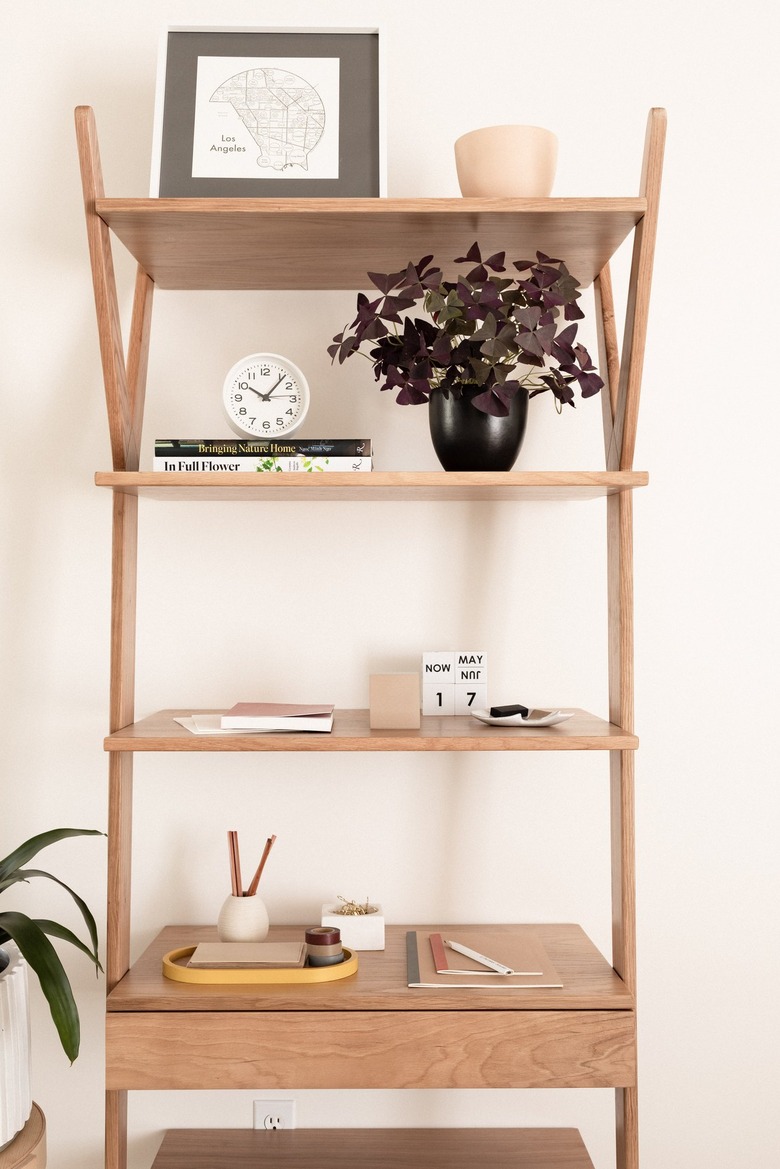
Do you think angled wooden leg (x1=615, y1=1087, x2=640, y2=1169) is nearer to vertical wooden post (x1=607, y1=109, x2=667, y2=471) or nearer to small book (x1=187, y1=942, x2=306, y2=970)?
small book (x1=187, y1=942, x2=306, y2=970)

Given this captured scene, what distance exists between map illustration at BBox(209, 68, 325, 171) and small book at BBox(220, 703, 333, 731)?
0.84m

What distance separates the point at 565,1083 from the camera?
148 cm

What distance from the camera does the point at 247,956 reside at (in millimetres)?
1564

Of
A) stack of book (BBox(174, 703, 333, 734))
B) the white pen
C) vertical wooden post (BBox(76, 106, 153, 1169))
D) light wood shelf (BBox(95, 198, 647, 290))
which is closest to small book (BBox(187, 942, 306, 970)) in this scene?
vertical wooden post (BBox(76, 106, 153, 1169))

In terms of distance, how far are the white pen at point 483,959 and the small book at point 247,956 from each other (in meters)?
0.24

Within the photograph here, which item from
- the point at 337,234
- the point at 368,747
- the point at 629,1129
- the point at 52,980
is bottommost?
the point at 629,1129

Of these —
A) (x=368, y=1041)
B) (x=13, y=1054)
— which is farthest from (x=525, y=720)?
(x=13, y=1054)

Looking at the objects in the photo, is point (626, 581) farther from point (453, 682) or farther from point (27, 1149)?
point (27, 1149)

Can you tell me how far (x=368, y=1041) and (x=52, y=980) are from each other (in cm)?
45

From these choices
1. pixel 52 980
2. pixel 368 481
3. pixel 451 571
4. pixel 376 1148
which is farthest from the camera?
pixel 451 571

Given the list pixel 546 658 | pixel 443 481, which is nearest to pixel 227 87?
pixel 443 481

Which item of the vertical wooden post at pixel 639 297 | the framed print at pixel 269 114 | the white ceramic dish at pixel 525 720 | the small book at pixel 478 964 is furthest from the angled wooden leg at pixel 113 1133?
the framed print at pixel 269 114

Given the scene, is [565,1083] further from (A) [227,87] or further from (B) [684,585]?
(A) [227,87]

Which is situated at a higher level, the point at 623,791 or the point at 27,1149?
the point at 623,791
